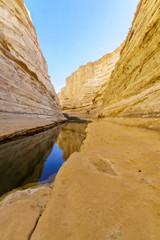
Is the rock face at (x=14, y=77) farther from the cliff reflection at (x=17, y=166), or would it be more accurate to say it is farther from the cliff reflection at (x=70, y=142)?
the cliff reflection at (x=70, y=142)

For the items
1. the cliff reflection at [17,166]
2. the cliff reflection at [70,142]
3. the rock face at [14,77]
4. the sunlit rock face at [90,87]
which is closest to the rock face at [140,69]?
the cliff reflection at [70,142]

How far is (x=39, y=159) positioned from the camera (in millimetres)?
2896

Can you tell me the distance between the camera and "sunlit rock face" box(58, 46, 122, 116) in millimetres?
22158

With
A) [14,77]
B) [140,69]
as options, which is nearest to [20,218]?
[14,77]

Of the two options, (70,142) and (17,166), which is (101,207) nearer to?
(17,166)

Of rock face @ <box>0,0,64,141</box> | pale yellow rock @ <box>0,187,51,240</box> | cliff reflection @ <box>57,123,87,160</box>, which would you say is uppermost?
rock face @ <box>0,0,64,141</box>

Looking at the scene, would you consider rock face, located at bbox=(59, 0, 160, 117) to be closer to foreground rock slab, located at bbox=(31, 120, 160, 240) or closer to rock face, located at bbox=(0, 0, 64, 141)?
foreground rock slab, located at bbox=(31, 120, 160, 240)

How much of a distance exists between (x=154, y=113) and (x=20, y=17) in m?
14.5

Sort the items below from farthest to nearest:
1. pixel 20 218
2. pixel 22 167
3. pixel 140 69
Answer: pixel 140 69 < pixel 22 167 < pixel 20 218

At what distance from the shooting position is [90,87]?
24.0m

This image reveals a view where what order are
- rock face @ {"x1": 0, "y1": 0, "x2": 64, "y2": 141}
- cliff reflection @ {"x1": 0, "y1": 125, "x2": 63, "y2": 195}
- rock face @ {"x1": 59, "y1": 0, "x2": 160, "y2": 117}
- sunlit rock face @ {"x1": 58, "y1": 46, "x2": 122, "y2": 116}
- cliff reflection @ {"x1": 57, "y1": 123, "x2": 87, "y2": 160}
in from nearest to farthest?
cliff reflection @ {"x1": 0, "y1": 125, "x2": 63, "y2": 195} < cliff reflection @ {"x1": 57, "y1": 123, "x2": 87, "y2": 160} < rock face @ {"x1": 59, "y1": 0, "x2": 160, "y2": 117} < rock face @ {"x1": 0, "y1": 0, "x2": 64, "y2": 141} < sunlit rock face @ {"x1": 58, "y1": 46, "x2": 122, "y2": 116}

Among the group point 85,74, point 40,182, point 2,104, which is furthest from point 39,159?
point 85,74

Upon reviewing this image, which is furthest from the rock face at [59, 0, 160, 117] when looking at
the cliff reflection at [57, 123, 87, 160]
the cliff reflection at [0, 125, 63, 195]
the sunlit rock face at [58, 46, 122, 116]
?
the sunlit rock face at [58, 46, 122, 116]

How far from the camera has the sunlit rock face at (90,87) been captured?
22.2 metres
